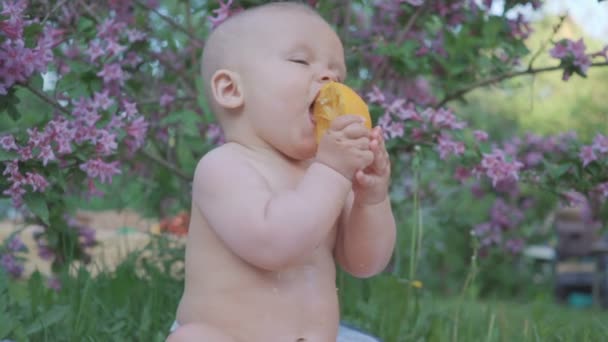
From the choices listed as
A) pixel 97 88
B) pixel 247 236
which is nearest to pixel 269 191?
pixel 247 236

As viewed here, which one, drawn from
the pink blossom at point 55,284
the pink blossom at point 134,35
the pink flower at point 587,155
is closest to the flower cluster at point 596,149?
the pink flower at point 587,155

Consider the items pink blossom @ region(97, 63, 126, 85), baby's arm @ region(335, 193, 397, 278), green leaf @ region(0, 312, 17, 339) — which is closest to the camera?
baby's arm @ region(335, 193, 397, 278)

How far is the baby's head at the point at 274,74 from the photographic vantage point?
1.68 meters

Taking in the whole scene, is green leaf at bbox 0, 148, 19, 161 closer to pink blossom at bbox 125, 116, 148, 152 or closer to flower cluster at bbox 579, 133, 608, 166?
pink blossom at bbox 125, 116, 148, 152

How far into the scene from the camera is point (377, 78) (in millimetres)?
3229

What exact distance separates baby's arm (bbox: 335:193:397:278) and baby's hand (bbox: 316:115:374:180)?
20 centimetres

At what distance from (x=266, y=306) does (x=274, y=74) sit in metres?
0.51

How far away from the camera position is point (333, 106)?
1.62 meters

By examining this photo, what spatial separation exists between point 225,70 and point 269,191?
33 centimetres

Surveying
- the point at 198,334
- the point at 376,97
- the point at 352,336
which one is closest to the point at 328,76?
the point at 198,334

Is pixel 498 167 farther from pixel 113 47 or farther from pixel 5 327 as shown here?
pixel 5 327

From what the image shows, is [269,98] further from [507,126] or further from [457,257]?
[507,126]

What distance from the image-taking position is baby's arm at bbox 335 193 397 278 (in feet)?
5.73

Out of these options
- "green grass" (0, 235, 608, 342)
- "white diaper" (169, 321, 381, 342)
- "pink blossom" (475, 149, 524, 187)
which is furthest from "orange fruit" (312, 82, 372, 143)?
"pink blossom" (475, 149, 524, 187)
